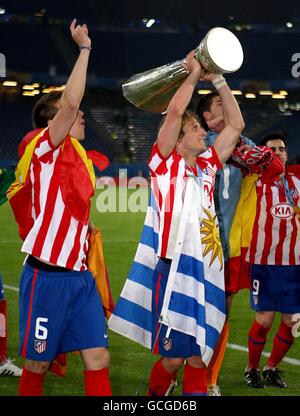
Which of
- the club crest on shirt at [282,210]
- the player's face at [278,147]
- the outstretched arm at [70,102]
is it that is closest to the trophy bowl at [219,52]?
the outstretched arm at [70,102]

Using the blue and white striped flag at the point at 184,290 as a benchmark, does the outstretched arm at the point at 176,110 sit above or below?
above

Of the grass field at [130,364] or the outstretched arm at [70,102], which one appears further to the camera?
the grass field at [130,364]

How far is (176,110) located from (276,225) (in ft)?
4.80

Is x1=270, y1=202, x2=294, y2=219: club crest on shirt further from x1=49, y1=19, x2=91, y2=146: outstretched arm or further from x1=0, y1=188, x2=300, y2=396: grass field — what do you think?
x1=49, y1=19, x2=91, y2=146: outstretched arm

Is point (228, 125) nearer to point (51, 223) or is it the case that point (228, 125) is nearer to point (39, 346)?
point (51, 223)

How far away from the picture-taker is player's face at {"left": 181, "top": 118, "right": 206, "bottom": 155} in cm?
338

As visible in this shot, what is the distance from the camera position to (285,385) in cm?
433

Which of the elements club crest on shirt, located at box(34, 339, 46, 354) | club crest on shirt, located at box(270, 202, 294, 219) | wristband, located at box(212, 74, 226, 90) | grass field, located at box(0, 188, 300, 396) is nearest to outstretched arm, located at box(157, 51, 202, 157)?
wristband, located at box(212, 74, 226, 90)

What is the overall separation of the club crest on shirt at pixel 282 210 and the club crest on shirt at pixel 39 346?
5.86 feet

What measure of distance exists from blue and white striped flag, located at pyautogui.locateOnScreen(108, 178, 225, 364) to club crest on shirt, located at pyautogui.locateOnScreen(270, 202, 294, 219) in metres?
1.07

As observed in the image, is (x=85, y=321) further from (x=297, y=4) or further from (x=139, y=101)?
(x=297, y=4)

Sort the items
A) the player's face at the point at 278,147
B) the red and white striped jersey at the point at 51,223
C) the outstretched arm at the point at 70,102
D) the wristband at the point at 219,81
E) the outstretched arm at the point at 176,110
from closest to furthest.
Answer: the outstretched arm at the point at 70,102 → the red and white striped jersey at the point at 51,223 → the outstretched arm at the point at 176,110 → the wristband at the point at 219,81 → the player's face at the point at 278,147

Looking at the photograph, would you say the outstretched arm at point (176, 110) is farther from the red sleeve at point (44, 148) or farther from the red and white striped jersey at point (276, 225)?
the red and white striped jersey at point (276, 225)

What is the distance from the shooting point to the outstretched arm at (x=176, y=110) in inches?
126
